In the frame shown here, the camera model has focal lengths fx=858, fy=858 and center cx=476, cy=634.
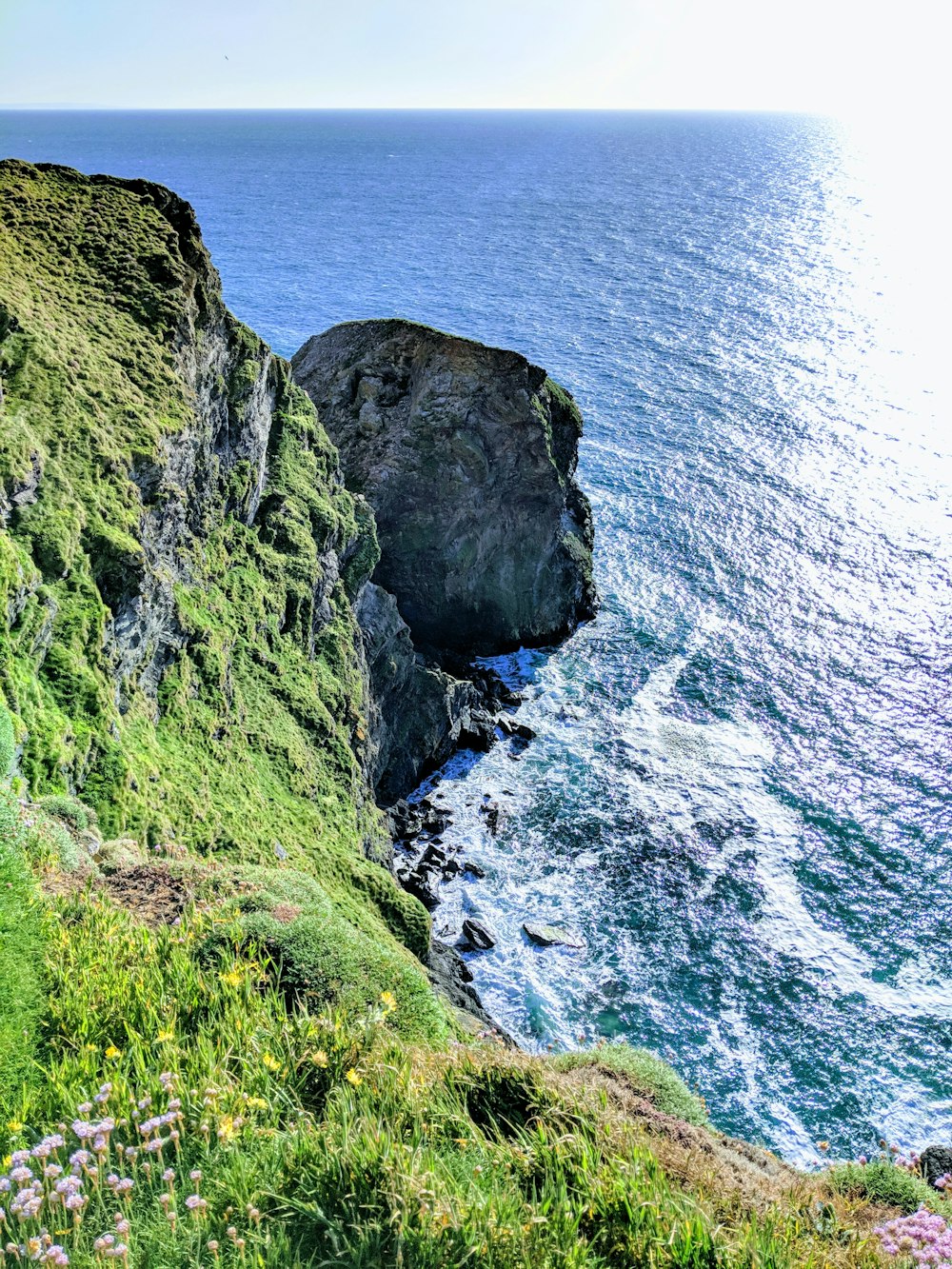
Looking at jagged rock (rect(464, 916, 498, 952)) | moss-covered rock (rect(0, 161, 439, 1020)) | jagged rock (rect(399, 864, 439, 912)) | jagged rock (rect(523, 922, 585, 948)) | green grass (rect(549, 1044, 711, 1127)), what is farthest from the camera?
jagged rock (rect(399, 864, 439, 912))

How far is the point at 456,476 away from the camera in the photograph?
55.2 metres

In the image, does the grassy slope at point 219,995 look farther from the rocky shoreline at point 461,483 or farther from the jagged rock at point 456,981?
the rocky shoreline at point 461,483

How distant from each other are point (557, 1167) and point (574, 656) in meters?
48.8

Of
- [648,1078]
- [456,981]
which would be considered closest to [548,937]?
[456,981]

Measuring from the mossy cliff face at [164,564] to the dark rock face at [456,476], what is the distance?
16.1 m

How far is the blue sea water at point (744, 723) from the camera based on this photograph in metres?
33.4

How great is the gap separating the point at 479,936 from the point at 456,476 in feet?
97.3

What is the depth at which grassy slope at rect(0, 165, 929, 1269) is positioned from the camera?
693cm

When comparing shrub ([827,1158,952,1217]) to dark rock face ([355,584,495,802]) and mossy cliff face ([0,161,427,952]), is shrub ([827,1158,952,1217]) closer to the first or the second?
mossy cliff face ([0,161,427,952])

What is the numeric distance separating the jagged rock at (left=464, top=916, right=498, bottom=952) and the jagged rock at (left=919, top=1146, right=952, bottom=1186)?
17494mm

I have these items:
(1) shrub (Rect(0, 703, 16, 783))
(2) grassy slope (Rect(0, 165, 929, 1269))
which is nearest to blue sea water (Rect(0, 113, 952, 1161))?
(2) grassy slope (Rect(0, 165, 929, 1269))

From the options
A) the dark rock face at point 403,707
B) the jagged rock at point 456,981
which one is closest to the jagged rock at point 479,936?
the jagged rock at point 456,981

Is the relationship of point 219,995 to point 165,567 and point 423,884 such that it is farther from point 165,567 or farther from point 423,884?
point 423,884

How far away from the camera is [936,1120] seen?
30.1 meters
